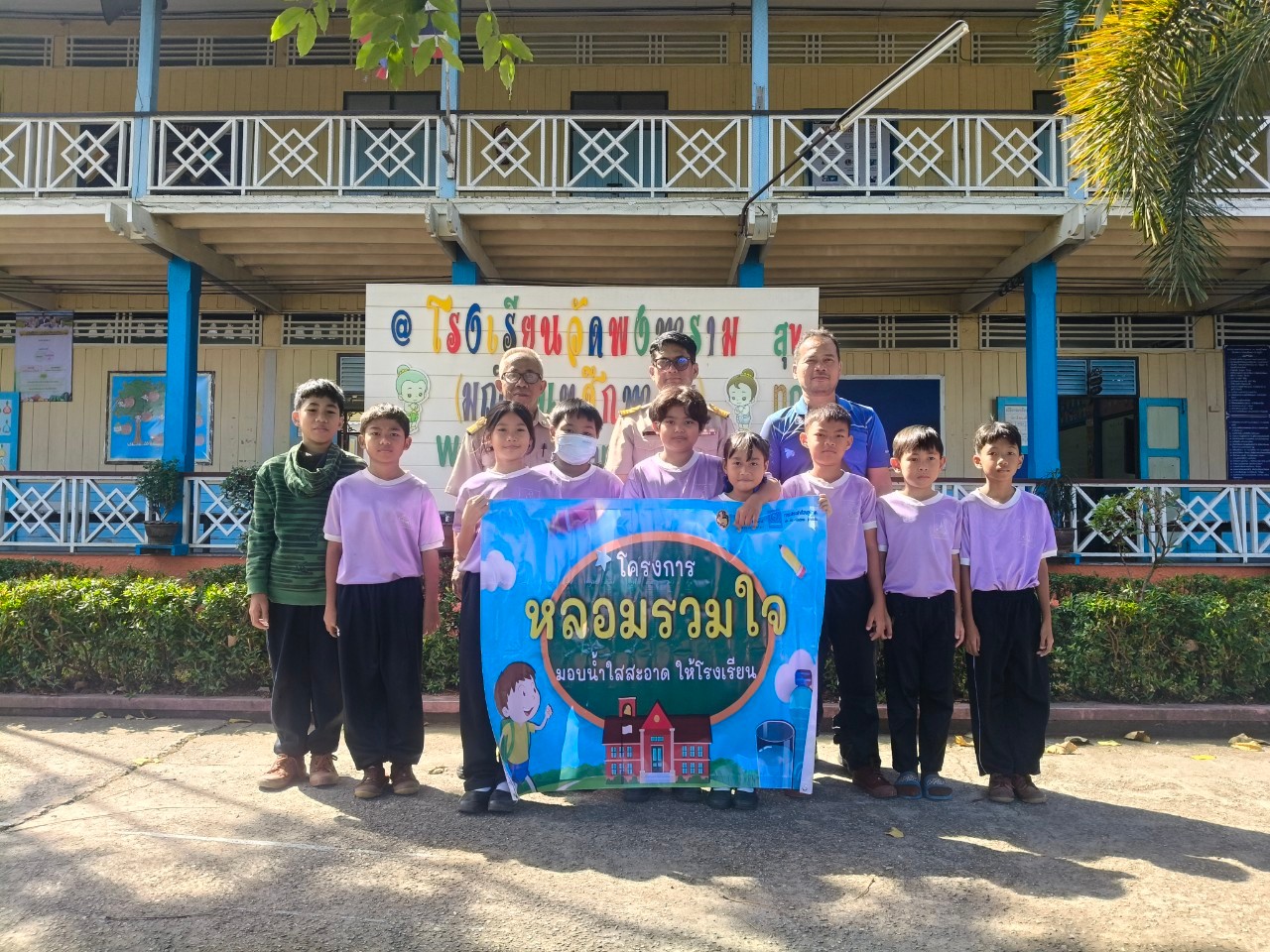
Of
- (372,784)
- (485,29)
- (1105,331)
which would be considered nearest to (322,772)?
(372,784)

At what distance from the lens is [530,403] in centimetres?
415

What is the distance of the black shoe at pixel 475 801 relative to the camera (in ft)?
11.7

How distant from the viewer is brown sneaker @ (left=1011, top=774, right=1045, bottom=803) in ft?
Answer: 12.4

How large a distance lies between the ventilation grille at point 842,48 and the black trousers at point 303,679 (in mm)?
10159

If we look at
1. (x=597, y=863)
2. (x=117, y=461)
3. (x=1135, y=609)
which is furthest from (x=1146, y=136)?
(x=117, y=461)

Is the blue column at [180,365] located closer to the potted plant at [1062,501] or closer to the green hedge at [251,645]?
the green hedge at [251,645]

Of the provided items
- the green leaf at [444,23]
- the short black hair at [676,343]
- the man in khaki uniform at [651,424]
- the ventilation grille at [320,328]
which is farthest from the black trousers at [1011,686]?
the ventilation grille at [320,328]

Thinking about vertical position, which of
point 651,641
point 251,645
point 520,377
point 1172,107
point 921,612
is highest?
point 1172,107

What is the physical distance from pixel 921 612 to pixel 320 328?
10.4m

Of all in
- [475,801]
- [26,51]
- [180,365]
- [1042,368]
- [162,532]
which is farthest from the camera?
[26,51]

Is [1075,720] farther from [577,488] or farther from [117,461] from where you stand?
[117,461]

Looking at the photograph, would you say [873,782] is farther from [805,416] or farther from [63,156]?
[63,156]

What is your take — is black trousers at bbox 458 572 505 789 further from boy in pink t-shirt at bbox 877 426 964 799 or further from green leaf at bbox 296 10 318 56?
green leaf at bbox 296 10 318 56

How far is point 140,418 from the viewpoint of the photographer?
1220cm
